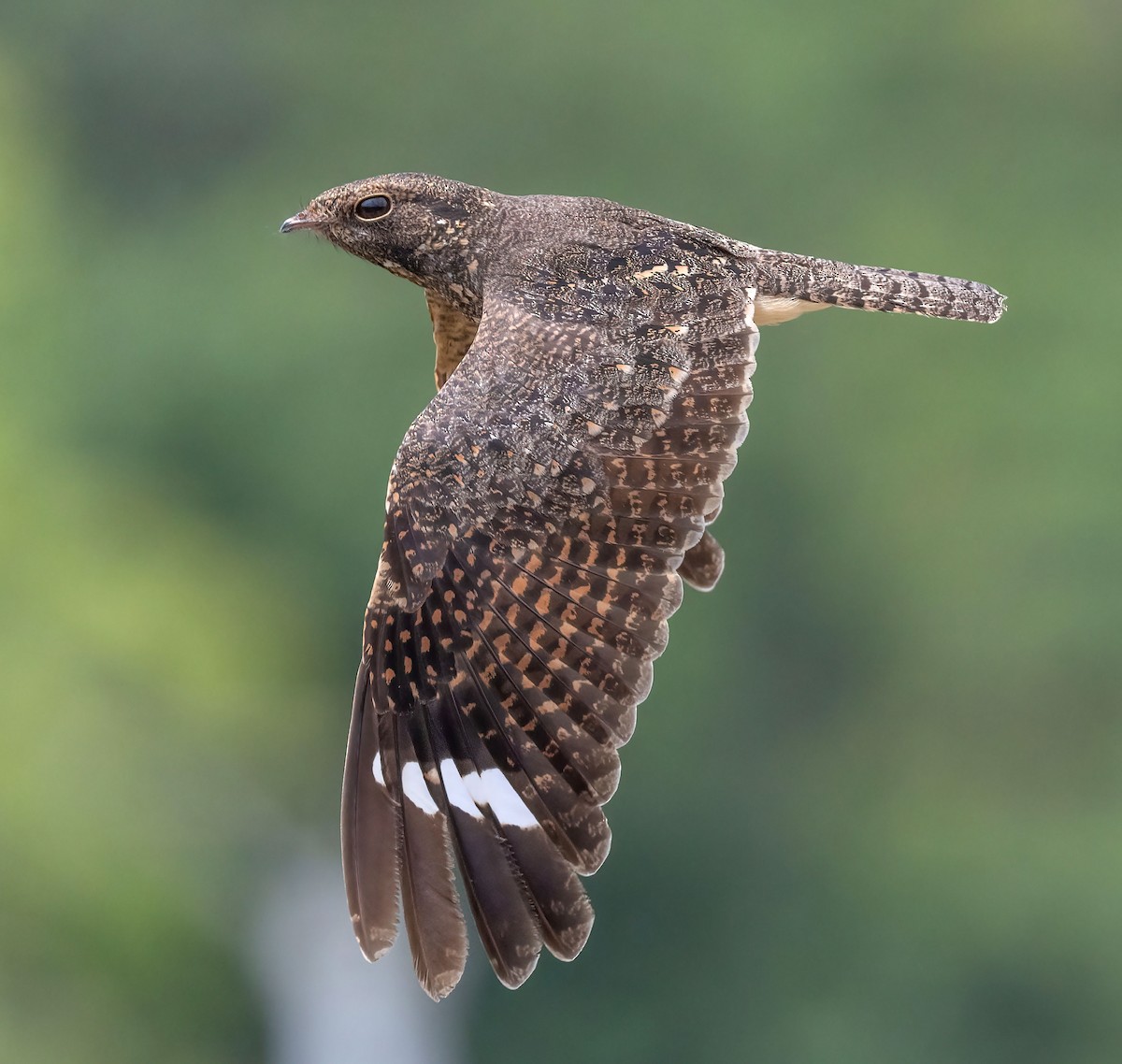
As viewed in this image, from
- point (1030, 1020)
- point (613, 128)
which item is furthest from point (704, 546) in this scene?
point (613, 128)

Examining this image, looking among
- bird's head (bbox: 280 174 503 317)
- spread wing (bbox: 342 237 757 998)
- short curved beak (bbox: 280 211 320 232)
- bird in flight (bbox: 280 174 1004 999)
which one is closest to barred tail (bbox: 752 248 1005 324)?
bird in flight (bbox: 280 174 1004 999)

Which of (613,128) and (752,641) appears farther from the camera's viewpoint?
(613,128)

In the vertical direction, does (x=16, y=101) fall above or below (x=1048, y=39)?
below

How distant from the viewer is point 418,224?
775 cm

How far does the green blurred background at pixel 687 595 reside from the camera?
33.7 metres

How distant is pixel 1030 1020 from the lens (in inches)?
1531

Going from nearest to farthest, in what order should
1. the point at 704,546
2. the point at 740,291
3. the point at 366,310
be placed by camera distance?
1. the point at 740,291
2. the point at 704,546
3. the point at 366,310

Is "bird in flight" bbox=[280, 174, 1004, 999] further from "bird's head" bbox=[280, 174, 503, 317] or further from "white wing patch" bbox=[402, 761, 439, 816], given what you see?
"bird's head" bbox=[280, 174, 503, 317]

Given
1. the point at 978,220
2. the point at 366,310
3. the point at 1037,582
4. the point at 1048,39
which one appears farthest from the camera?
the point at 1048,39

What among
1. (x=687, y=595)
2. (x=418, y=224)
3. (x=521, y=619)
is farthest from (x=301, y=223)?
(x=687, y=595)

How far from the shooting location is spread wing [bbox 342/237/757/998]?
6496mm

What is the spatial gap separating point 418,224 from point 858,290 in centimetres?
160

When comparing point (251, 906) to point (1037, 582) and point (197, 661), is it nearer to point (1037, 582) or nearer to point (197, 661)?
point (197, 661)

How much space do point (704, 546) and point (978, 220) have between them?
144ft
